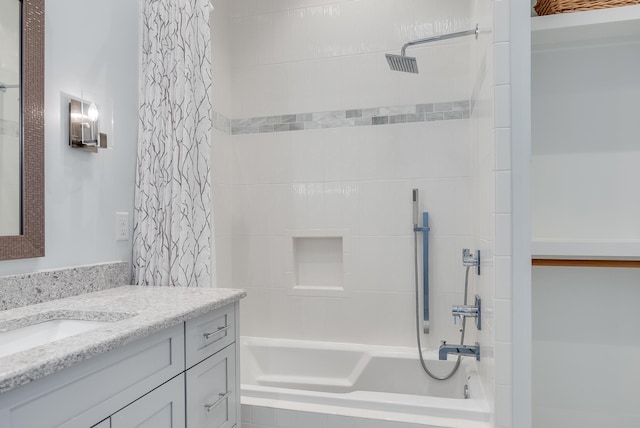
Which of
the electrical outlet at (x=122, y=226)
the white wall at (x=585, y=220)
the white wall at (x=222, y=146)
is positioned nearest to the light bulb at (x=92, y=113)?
the electrical outlet at (x=122, y=226)

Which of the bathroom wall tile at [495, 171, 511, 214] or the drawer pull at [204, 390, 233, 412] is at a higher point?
the bathroom wall tile at [495, 171, 511, 214]

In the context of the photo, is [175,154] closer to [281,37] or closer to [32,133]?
[32,133]

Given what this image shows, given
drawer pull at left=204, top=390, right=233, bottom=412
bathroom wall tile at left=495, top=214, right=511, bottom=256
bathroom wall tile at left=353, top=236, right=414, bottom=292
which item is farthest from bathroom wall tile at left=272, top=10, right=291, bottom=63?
drawer pull at left=204, top=390, right=233, bottom=412

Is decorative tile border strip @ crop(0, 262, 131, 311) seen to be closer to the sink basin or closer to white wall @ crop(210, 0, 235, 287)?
the sink basin

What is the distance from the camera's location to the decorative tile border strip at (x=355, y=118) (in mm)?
2260

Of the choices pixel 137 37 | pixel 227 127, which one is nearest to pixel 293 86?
pixel 227 127

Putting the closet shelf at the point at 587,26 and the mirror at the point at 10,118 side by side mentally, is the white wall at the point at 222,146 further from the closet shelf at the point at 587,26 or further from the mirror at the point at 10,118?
the closet shelf at the point at 587,26

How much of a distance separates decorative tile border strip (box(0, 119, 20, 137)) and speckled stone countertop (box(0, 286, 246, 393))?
55cm

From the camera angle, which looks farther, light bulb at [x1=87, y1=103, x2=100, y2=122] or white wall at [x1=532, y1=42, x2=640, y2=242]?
white wall at [x1=532, y1=42, x2=640, y2=242]

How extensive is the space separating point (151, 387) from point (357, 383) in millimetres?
1441

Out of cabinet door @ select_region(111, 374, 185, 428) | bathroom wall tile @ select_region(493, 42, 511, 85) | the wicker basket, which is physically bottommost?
cabinet door @ select_region(111, 374, 185, 428)

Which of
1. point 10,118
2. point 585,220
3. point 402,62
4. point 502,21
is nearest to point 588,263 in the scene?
point 585,220

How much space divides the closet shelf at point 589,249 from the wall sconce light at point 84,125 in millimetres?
1784

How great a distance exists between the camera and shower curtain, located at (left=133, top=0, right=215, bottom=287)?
67.6 inches
